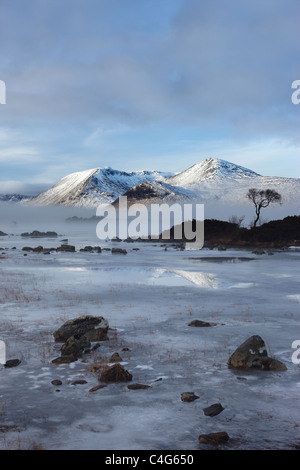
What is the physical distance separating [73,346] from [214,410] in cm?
446

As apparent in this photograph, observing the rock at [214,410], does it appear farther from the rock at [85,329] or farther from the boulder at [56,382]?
the rock at [85,329]

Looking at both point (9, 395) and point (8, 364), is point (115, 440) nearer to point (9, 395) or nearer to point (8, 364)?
point (9, 395)

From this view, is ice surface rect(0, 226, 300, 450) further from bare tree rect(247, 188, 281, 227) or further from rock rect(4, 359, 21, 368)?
bare tree rect(247, 188, 281, 227)

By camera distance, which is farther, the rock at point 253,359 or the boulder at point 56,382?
the rock at point 253,359

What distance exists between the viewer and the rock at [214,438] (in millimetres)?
5699

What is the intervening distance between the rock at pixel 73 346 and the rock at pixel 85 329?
2.31ft

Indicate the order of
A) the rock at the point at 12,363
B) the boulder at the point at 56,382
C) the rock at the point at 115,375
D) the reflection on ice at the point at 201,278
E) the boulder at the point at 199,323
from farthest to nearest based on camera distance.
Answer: the reflection on ice at the point at 201,278
the boulder at the point at 199,323
the rock at the point at 12,363
the rock at the point at 115,375
the boulder at the point at 56,382

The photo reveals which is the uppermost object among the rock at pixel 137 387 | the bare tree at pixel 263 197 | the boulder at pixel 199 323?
the bare tree at pixel 263 197

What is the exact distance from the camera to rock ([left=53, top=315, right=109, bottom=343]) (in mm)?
11040

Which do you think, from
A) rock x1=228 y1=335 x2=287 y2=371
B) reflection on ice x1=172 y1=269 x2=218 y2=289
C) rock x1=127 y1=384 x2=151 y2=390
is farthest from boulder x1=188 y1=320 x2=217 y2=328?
reflection on ice x1=172 y1=269 x2=218 y2=289

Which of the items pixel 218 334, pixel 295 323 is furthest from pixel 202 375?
pixel 295 323

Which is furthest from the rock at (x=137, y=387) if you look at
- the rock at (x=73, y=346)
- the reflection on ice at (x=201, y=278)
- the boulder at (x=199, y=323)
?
the reflection on ice at (x=201, y=278)

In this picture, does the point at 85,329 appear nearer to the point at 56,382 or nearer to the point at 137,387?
the point at 56,382

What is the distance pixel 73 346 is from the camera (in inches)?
390
